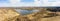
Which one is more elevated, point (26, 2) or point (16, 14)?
point (26, 2)

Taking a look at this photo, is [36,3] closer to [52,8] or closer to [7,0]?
[52,8]

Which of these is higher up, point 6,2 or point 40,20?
point 6,2

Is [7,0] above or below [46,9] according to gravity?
above

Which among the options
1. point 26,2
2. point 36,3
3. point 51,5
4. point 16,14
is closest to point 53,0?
point 51,5

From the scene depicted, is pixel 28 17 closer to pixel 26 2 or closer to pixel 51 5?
pixel 26 2

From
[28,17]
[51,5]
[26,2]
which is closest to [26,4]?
[26,2]

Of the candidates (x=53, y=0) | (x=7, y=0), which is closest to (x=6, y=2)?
(x=7, y=0)

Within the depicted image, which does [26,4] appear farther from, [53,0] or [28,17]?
[53,0]

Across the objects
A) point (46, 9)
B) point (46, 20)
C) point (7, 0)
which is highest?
point (7, 0)
